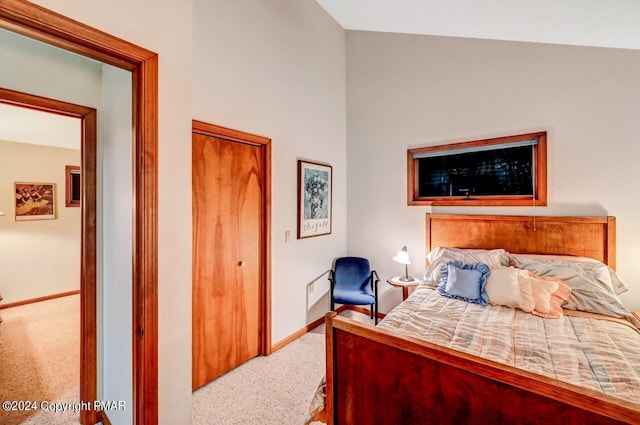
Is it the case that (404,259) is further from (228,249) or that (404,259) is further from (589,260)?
(228,249)

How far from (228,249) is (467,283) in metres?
2.09

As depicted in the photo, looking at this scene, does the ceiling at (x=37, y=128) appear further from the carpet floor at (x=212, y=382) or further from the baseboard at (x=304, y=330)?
the baseboard at (x=304, y=330)

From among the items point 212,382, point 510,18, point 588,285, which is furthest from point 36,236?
point 588,285

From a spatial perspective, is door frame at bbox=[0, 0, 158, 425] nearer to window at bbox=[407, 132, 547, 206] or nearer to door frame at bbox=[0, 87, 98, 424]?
door frame at bbox=[0, 87, 98, 424]

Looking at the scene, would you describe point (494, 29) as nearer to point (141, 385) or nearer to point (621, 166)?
point (621, 166)

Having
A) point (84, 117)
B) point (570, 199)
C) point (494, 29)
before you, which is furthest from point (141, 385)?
point (494, 29)

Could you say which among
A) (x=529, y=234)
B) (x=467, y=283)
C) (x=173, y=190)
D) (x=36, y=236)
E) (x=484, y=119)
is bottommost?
(x=467, y=283)

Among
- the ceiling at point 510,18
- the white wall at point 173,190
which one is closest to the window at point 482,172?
the ceiling at point 510,18

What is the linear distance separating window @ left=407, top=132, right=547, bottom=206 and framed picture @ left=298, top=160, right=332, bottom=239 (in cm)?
103

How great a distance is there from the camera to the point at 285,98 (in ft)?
9.63

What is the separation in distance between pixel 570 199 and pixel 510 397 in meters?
2.49

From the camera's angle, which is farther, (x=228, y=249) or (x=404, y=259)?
(x=404, y=259)

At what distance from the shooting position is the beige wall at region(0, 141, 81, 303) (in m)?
4.00

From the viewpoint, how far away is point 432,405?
1.15m
